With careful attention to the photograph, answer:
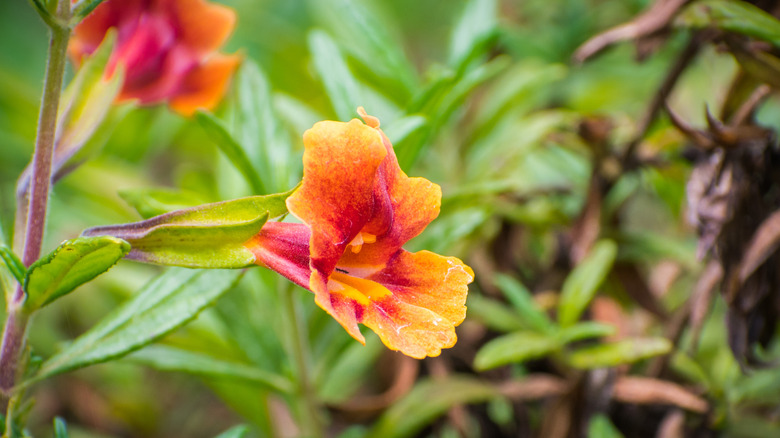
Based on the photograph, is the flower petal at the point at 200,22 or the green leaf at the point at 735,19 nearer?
the green leaf at the point at 735,19

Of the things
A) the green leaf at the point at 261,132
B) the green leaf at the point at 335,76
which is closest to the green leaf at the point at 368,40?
the green leaf at the point at 335,76

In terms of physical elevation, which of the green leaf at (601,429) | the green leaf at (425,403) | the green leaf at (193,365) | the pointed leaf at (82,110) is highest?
the pointed leaf at (82,110)

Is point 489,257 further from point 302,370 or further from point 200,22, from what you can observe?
point 200,22

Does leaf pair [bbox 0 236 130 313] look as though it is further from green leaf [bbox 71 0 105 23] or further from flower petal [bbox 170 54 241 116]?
flower petal [bbox 170 54 241 116]

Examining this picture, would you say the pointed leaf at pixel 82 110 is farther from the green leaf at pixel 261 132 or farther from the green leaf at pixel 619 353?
the green leaf at pixel 619 353

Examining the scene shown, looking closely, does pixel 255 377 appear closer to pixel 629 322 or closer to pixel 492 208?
pixel 492 208

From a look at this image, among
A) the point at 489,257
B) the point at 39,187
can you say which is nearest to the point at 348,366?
the point at 489,257

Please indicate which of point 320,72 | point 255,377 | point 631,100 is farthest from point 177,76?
point 631,100
